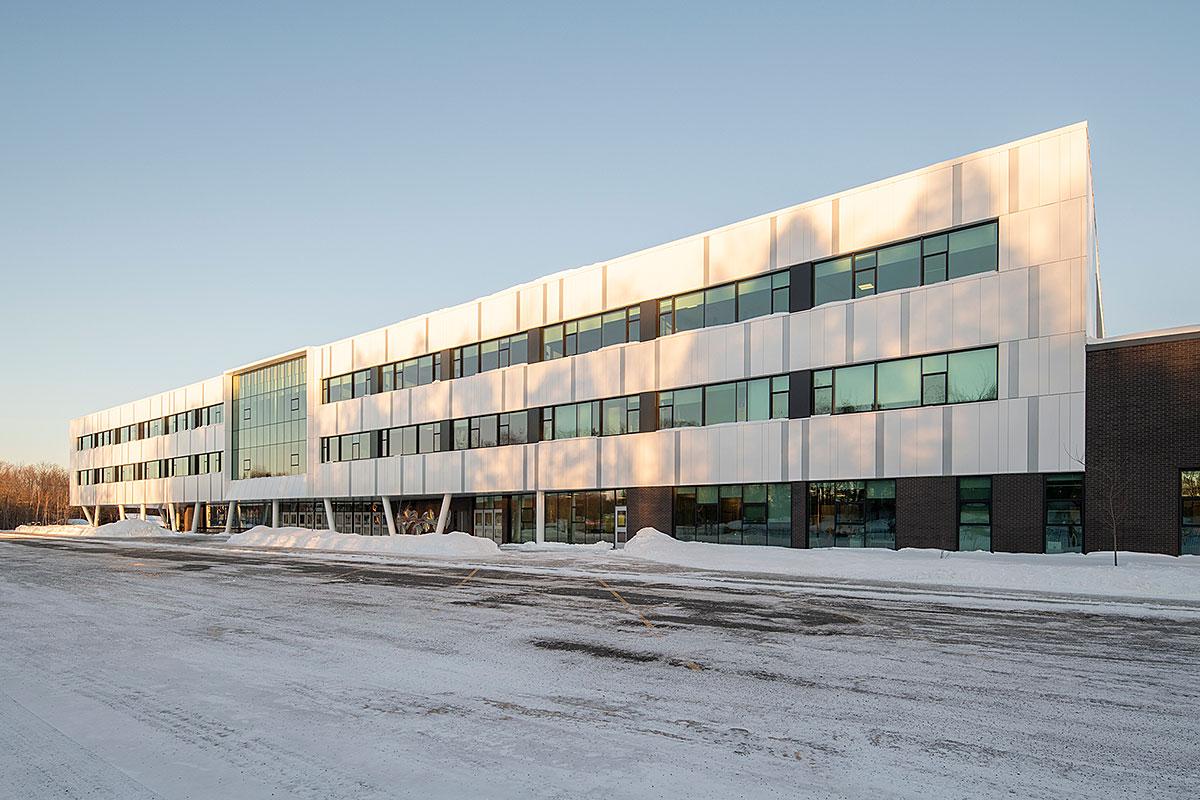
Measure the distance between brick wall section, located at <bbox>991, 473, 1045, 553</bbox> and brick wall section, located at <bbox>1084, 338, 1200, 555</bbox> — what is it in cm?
128

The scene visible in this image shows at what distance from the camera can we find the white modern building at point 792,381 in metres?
25.6

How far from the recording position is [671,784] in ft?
20.8

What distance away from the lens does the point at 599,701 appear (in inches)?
354

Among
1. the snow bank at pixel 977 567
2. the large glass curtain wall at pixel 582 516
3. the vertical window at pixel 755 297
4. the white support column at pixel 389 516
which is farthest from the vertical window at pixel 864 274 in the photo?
the white support column at pixel 389 516

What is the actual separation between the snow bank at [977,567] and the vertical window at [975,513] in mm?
721

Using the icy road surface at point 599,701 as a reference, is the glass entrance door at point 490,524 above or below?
below

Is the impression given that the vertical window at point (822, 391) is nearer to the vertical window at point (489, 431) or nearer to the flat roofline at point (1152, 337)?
the flat roofline at point (1152, 337)

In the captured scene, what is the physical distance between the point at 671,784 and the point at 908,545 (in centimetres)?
2379

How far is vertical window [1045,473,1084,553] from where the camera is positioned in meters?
24.9

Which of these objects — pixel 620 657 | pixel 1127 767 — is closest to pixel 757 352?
pixel 620 657

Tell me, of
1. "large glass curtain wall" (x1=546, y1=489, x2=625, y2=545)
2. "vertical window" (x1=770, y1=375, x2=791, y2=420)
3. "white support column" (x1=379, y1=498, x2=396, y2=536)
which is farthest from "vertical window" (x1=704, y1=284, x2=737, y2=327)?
"white support column" (x1=379, y1=498, x2=396, y2=536)

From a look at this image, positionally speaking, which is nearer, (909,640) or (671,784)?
(671,784)

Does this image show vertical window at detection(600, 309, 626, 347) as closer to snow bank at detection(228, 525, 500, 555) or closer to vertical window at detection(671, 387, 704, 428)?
vertical window at detection(671, 387, 704, 428)

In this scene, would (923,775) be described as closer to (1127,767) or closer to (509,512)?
(1127,767)
